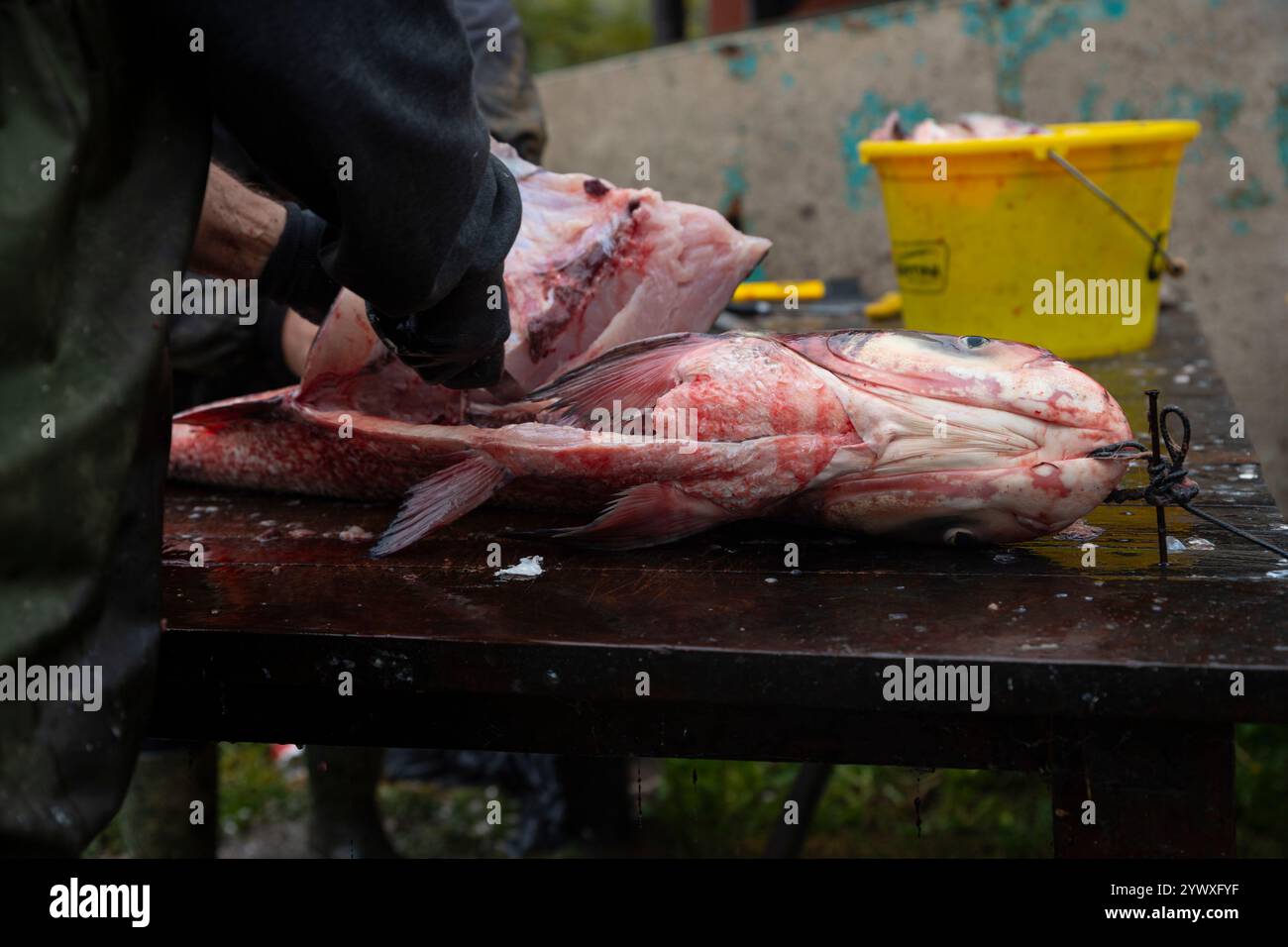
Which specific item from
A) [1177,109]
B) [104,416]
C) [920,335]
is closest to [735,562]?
[920,335]

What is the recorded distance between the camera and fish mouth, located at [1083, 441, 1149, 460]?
2027 millimetres

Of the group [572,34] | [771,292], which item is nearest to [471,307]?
[771,292]

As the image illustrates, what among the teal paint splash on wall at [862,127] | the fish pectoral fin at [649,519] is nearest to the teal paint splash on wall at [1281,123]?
the teal paint splash on wall at [862,127]

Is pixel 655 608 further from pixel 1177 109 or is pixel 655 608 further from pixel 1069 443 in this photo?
pixel 1177 109

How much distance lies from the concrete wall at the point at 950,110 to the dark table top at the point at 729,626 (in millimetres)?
3238

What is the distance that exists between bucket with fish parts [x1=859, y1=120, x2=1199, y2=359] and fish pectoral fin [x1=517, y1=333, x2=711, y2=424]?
1261 millimetres

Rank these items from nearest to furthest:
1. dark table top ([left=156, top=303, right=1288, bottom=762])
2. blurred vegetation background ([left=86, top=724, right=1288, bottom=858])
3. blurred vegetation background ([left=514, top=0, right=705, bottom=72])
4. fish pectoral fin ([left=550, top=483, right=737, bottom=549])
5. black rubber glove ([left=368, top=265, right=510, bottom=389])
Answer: dark table top ([left=156, top=303, right=1288, bottom=762])
black rubber glove ([left=368, top=265, right=510, bottom=389])
fish pectoral fin ([left=550, top=483, right=737, bottom=549])
blurred vegetation background ([left=86, top=724, right=1288, bottom=858])
blurred vegetation background ([left=514, top=0, right=705, bottom=72])

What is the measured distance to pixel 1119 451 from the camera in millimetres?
2039

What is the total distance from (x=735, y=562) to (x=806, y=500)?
7.3 inches

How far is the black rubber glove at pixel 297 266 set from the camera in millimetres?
2385

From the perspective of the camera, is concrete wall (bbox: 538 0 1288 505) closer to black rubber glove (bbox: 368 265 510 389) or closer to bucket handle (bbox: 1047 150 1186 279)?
bucket handle (bbox: 1047 150 1186 279)

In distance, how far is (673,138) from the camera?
600cm

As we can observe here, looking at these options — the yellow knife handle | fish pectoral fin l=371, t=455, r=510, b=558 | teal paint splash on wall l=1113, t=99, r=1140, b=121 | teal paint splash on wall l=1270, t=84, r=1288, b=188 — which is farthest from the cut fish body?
teal paint splash on wall l=1270, t=84, r=1288, b=188

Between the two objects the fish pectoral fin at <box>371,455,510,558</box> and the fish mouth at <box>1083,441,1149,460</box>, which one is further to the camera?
the fish pectoral fin at <box>371,455,510,558</box>
